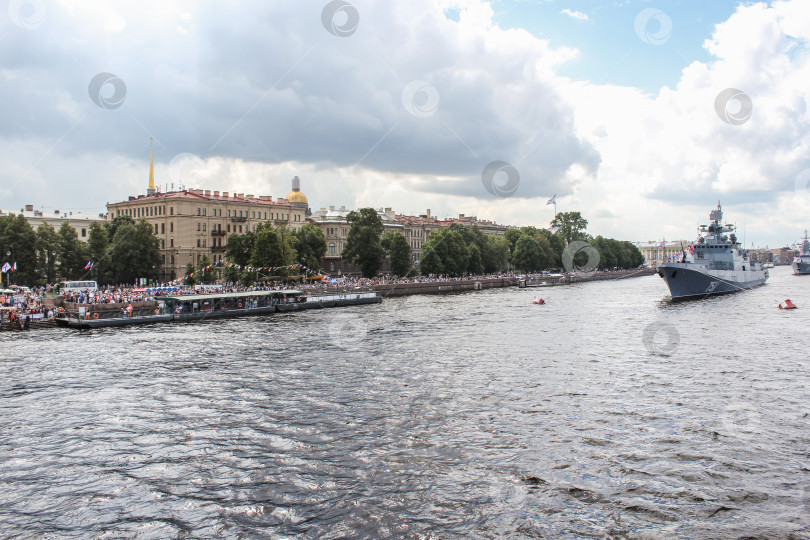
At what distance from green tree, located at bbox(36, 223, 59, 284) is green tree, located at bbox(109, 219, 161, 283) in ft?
24.7

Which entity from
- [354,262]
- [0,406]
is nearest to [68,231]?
[354,262]

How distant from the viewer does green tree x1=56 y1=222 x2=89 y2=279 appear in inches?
3137

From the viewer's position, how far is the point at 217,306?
200 feet

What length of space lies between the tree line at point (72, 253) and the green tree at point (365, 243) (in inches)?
1195

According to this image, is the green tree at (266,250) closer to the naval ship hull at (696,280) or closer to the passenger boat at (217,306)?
the passenger boat at (217,306)

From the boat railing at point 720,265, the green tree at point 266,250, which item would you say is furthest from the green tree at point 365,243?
the boat railing at point 720,265

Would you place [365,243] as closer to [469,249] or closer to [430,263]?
[430,263]

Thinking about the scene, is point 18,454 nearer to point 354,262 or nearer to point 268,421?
point 268,421

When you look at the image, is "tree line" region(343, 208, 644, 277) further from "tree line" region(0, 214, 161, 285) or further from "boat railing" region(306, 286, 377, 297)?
"tree line" region(0, 214, 161, 285)

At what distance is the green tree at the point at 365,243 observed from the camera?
104 m

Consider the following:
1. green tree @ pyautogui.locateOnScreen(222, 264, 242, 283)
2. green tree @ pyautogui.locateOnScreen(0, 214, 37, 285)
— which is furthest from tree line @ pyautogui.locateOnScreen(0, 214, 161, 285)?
green tree @ pyautogui.locateOnScreen(222, 264, 242, 283)

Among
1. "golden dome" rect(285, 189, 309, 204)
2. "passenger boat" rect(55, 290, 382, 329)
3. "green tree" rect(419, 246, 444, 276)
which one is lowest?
"passenger boat" rect(55, 290, 382, 329)

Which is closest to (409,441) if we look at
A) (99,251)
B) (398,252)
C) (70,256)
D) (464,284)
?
(70,256)

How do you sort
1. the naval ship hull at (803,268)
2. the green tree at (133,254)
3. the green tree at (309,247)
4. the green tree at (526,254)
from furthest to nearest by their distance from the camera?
the naval ship hull at (803,268), the green tree at (526,254), the green tree at (309,247), the green tree at (133,254)
